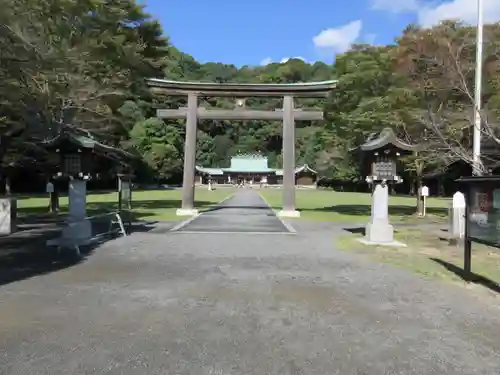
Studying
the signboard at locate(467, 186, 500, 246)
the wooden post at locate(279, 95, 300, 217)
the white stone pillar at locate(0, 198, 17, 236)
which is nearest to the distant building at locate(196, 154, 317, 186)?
the wooden post at locate(279, 95, 300, 217)

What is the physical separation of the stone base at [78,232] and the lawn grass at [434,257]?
6219mm

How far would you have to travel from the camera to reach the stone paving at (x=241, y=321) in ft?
14.0

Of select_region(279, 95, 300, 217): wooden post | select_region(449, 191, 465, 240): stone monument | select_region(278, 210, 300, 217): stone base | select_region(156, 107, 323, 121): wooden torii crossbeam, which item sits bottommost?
select_region(278, 210, 300, 217): stone base

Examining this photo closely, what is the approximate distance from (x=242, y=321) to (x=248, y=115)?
18.6 metres

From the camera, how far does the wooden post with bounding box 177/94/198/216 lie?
22.4 metres

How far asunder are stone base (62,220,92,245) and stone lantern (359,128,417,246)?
706cm

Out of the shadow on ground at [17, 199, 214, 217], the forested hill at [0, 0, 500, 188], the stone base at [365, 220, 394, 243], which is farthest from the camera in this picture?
the shadow on ground at [17, 199, 214, 217]

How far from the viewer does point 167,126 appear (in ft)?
211

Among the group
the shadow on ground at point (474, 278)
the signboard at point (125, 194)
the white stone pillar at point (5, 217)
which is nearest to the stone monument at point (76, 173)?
the white stone pillar at point (5, 217)

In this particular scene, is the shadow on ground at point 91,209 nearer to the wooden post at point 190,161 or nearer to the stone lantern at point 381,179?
the wooden post at point 190,161

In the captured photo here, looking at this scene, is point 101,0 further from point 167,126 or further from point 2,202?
point 167,126

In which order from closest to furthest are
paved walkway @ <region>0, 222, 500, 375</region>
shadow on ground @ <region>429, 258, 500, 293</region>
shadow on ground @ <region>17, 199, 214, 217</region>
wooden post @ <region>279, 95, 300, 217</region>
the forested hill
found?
1. paved walkway @ <region>0, 222, 500, 375</region>
2. shadow on ground @ <region>429, 258, 500, 293</region>
3. the forested hill
4. shadow on ground @ <region>17, 199, 214, 217</region>
5. wooden post @ <region>279, 95, 300, 217</region>

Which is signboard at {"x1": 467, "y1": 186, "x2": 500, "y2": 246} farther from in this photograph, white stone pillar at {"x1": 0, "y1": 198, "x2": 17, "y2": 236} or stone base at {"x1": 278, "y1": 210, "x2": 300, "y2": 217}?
stone base at {"x1": 278, "y1": 210, "x2": 300, "y2": 217}

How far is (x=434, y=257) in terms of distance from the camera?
1080 cm
